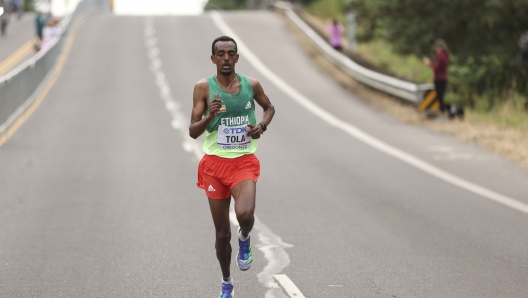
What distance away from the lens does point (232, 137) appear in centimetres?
680

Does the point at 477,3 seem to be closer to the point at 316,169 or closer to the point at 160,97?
the point at 160,97

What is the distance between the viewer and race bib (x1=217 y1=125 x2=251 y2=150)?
6.79 m

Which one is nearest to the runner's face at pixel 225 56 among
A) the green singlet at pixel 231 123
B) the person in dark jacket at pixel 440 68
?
the green singlet at pixel 231 123

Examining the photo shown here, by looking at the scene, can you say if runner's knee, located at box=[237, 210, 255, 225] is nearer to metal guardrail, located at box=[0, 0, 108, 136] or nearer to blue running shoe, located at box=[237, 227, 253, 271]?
blue running shoe, located at box=[237, 227, 253, 271]

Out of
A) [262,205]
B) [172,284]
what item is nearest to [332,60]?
[262,205]

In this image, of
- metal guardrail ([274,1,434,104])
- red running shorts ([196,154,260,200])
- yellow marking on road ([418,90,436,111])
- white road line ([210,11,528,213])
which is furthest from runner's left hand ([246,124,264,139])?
metal guardrail ([274,1,434,104])

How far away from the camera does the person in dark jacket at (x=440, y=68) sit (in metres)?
21.3

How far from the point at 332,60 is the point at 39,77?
1163cm

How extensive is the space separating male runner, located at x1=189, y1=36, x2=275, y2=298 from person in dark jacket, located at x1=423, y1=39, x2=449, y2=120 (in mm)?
15065

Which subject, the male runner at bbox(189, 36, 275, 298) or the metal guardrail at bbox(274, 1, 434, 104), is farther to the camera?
the metal guardrail at bbox(274, 1, 434, 104)

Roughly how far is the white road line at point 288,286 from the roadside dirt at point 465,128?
27.7ft

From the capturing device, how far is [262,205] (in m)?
12.2

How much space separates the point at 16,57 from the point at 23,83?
12742 mm

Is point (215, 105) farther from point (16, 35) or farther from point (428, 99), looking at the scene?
point (16, 35)
